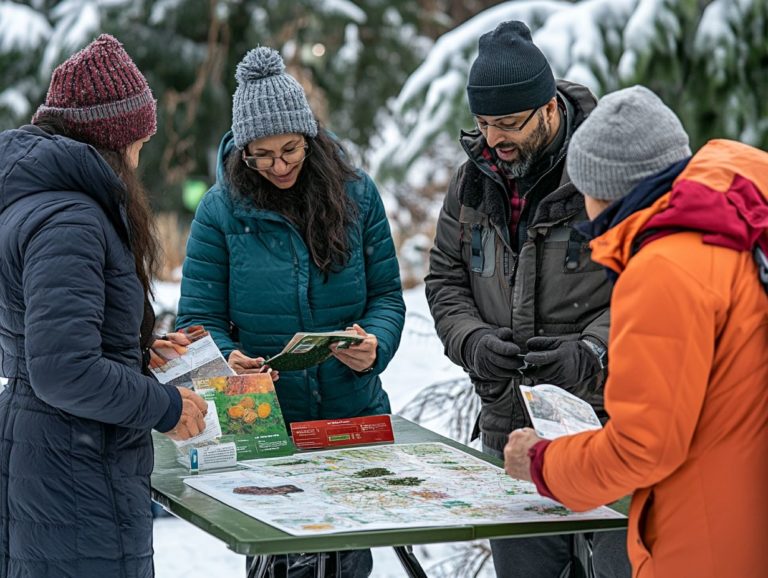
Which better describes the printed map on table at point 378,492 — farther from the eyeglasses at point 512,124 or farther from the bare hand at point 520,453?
the eyeglasses at point 512,124

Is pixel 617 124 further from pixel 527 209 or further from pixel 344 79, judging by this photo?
pixel 344 79

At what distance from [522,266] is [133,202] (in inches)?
41.1

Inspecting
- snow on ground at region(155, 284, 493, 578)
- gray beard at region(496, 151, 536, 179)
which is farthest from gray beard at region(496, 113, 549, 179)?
snow on ground at region(155, 284, 493, 578)

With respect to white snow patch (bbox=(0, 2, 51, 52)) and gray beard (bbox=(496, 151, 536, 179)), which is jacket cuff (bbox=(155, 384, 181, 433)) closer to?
gray beard (bbox=(496, 151, 536, 179))

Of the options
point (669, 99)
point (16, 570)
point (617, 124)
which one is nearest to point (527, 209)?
point (617, 124)

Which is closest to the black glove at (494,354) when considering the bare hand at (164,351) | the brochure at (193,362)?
the brochure at (193,362)

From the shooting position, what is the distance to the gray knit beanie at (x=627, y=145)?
196cm

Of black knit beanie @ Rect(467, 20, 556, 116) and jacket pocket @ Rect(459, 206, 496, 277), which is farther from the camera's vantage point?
jacket pocket @ Rect(459, 206, 496, 277)

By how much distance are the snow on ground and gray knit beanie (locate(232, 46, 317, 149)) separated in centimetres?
198

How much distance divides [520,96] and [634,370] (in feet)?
3.78

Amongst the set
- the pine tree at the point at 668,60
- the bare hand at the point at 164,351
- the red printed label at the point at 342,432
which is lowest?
the red printed label at the point at 342,432

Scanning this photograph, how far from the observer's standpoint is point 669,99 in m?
4.96

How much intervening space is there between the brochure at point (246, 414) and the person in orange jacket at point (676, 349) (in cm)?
101

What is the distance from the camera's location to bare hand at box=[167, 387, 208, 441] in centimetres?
249
